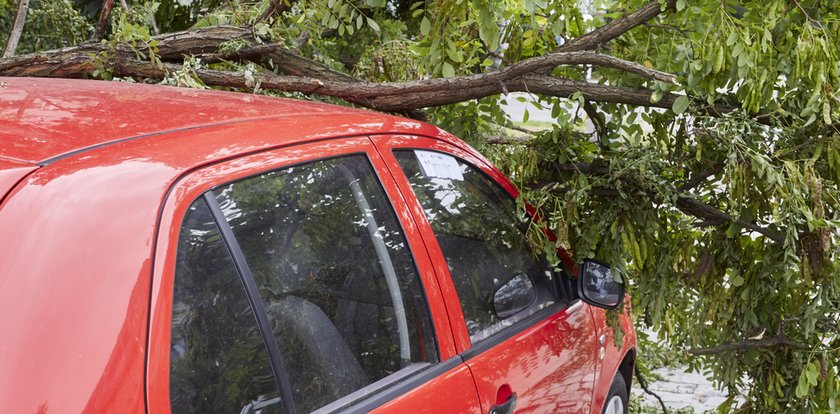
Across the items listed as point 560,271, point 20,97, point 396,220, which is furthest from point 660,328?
point 20,97

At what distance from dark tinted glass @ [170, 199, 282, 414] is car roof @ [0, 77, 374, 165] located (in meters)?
0.28

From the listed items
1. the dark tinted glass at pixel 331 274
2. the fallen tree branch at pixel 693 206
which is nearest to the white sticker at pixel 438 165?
the dark tinted glass at pixel 331 274

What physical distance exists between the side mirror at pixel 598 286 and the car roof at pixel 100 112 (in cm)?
113

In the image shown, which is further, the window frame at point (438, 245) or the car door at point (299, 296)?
the window frame at point (438, 245)

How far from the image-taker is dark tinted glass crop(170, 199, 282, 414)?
63.0 inches

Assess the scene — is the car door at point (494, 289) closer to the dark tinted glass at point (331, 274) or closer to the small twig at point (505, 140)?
the dark tinted glass at point (331, 274)

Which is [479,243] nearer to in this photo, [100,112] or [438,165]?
[438,165]

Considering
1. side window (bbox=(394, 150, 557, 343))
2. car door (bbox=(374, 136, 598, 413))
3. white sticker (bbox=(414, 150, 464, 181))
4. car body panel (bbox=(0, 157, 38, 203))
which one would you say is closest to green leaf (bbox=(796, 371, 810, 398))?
car door (bbox=(374, 136, 598, 413))

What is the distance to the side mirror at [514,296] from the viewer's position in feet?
9.07

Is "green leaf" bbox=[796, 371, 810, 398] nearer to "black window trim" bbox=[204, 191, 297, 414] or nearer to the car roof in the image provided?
the car roof

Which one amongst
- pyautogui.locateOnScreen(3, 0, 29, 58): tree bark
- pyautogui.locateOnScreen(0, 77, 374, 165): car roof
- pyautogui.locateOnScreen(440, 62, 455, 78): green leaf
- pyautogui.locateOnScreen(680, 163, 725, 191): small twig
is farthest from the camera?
pyautogui.locateOnScreen(3, 0, 29, 58): tree bark

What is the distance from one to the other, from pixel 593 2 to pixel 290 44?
1.69m

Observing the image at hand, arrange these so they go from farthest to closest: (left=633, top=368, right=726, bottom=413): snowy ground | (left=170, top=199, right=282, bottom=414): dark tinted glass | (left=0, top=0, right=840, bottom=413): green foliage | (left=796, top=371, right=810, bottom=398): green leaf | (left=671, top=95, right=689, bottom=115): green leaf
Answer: (left=633, top=368, right=726, bottom=413): snowy ground
(left=796, top=371, right=810, bottom=398): green leaf
(left=671, top=95, right=689, bottom=115): green leaf
(left=0, top=0, right=840, bottom=413): green foliage
(left=170, top=199, right=282, bottom=414): dark tinted glass

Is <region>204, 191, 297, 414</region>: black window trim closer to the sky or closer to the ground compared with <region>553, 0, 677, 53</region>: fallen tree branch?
closer to the ground
